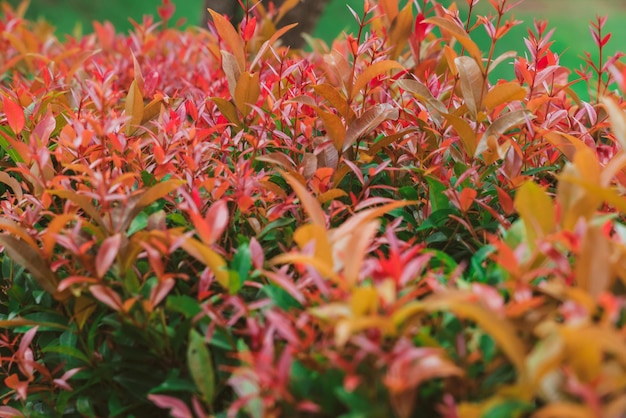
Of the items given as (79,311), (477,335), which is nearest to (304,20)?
(79,311)

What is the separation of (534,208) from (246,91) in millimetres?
866

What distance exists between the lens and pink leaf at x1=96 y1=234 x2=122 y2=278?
1.17 metres

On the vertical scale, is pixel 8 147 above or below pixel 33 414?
above

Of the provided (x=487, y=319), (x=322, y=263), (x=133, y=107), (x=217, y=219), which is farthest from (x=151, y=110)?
(x=487, y=319)

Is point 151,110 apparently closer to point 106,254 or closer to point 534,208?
point 106,254

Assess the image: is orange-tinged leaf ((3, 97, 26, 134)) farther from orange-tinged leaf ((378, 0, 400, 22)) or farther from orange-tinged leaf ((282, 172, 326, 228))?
orange-tinged leaf ((378, 0, 400, 22))

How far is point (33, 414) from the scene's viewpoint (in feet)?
4.51

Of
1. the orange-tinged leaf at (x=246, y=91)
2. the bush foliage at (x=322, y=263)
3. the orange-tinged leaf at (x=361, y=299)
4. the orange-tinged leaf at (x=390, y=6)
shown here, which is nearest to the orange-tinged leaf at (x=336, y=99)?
the bush foliage at (x=322, y=263)

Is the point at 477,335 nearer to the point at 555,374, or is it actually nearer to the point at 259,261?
the point at 555,374

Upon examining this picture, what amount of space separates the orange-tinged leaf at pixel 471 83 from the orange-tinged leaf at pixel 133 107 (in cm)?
83

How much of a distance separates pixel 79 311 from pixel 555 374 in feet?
2.91

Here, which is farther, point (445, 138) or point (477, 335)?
point (445, 138)

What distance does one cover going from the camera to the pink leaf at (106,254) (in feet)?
3.83

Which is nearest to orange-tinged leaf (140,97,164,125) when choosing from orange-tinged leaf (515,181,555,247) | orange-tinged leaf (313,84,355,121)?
orange-tinged leaf (313,84,355,121)
